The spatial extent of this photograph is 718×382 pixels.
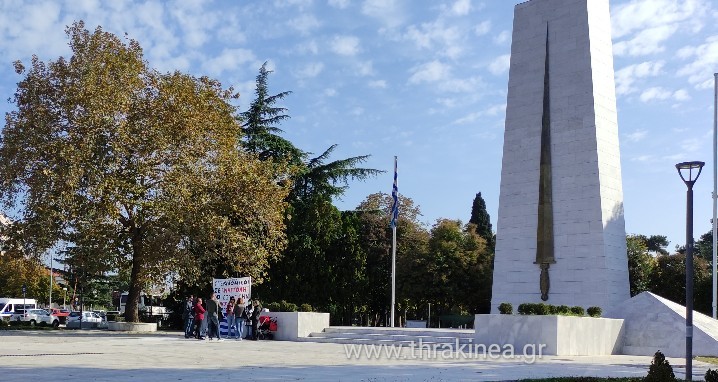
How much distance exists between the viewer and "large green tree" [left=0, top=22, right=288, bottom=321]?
3044 centimetres

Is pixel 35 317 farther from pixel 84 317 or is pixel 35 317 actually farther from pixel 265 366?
pixel 265 366

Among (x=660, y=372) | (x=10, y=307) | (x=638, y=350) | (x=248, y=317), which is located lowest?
(x=10, y=307)

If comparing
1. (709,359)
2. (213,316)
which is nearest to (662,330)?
(709,359)

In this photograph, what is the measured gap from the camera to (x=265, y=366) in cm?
1551

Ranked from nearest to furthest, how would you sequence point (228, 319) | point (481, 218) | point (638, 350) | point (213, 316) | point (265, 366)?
point (265, 366), point (638, 350), point (213, 316), point (228, 319), point (481, 218)

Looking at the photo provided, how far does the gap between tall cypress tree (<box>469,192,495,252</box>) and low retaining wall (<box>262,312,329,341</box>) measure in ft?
86.8

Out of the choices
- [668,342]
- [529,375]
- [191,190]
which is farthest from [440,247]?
[529,375]

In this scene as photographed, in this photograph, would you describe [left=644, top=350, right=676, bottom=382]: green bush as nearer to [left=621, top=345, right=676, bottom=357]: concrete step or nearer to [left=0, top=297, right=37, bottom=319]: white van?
[left=621, top=345, right=676, bottom=357]: concrete step

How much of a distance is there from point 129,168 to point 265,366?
1844 centimetres

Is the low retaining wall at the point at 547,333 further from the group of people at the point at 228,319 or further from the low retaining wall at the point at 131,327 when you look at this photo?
the low retaining wall at the point at 131,327

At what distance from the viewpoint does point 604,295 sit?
27422mm

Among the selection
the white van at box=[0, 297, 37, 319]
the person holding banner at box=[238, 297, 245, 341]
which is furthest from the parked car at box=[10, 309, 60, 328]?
the person holding banner at box=[238, 297, 245, 341]

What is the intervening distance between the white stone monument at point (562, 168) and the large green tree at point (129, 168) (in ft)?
35.4

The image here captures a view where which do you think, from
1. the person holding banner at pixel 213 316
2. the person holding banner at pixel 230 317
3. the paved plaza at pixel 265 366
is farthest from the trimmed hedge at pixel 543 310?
the person holding banner at pixel 230 317
